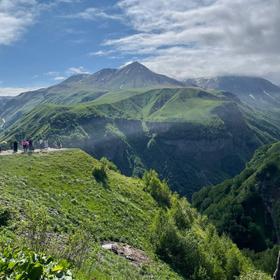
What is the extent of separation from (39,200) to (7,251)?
4227 cm

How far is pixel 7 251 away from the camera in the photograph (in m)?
17.3

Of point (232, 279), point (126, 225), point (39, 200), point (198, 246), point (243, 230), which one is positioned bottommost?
point (243, 230)

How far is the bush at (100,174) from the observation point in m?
82.0

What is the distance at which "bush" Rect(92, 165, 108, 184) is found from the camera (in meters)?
82.0

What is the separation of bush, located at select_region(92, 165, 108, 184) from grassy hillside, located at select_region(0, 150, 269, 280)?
219mm

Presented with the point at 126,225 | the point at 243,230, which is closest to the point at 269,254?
the point at 243,230

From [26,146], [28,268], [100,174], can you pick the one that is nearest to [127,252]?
[100,174]

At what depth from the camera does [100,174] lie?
8362cm

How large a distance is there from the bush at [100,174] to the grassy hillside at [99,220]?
8.6 inches

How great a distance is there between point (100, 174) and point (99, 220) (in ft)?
72.2

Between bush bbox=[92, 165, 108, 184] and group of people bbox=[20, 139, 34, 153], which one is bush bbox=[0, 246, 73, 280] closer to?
bush bbox=[92, 165, 108, 184]

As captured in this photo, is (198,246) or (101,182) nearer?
(198,246)

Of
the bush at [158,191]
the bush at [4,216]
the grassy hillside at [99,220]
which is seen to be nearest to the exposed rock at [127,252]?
the grassy hillside at [99,220]

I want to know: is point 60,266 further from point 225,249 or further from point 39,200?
point 225,249
